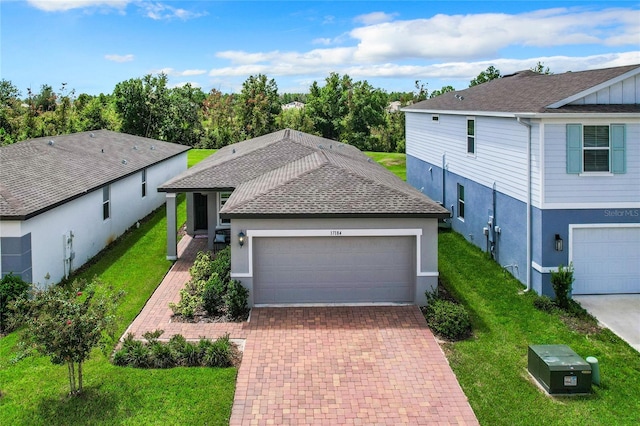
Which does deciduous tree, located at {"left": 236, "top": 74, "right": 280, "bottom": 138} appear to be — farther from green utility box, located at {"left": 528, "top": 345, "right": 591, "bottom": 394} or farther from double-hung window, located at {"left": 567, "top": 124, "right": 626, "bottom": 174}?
green utility box, located at {"left": 528, "top": 345, "right": 591, "bottom": 394}

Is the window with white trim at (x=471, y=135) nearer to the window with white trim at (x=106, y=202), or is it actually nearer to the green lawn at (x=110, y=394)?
the green lawn at (x=110, y=394)

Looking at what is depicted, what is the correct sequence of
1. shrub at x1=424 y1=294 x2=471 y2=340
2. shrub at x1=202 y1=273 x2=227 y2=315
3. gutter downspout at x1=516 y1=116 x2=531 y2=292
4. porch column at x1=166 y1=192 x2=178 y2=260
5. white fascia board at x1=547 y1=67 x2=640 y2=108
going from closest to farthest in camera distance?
1. shrub at x1=424 y1=294 x2=471 y2=340
2. shrub at x1=202 y1=273 x2=227 y2=315
3. white fascia board at x1=547 y1=67 x2=640 y2=108
4. gutter downspout at x1=516 y1=116 x2=531 y2=292
5. porch column at x1=166 y1=192 x2=178 y2=260

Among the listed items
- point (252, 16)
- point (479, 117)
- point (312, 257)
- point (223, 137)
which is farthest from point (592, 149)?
point (223, 137)

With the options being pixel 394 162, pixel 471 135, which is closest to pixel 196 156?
pixel 394 162

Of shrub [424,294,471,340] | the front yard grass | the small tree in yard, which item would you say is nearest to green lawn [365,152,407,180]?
the front yard grass

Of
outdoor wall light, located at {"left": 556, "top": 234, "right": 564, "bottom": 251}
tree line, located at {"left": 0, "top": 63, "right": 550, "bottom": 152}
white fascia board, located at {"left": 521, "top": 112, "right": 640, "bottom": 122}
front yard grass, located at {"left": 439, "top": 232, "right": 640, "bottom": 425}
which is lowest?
front yard grass, located at {"left": 439, "top": 232, "right": 640, "bottom": 425}

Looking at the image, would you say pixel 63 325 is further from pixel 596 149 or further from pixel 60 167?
pixel 596 149
